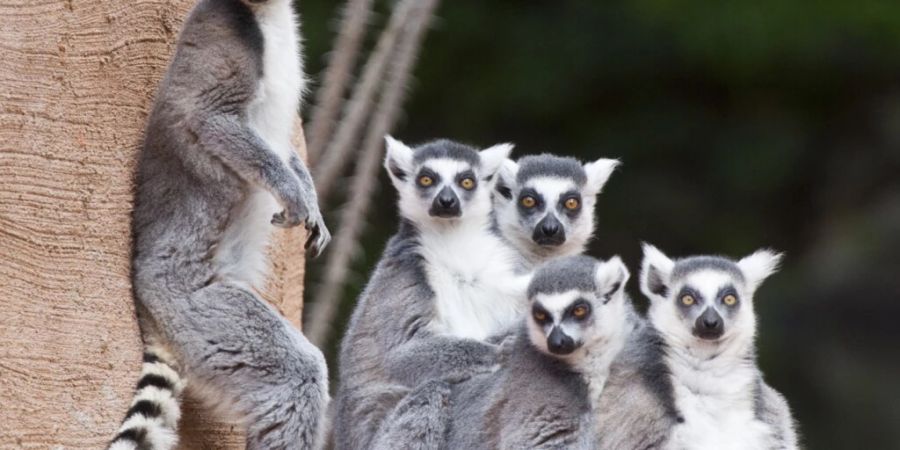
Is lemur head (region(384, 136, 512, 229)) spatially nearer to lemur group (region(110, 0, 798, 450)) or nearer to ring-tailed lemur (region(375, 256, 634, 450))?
lemur group (region(110, 0, 798, 450))

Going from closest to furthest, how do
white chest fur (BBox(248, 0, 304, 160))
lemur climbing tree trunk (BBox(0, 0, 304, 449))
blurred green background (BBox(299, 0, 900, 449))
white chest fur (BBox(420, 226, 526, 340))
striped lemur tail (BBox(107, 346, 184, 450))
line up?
lemur climbing tree trunk (BBox(0, 0, 304, 449)) < striped lemur tail (BBox(107, 346, 184, 450)) < white chest fur (BBox(248, 0, 304, 160)) < white chest fur (BBox(420, 226, 526, 340)) < blurred green background (BBox(299, 0, 900, 449))

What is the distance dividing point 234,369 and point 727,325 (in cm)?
148

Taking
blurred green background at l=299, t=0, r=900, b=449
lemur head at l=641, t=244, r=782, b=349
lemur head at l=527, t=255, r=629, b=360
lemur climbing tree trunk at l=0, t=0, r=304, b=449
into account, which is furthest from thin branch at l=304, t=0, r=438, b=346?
blurred green background at l=299, t=0, r=900, b=449

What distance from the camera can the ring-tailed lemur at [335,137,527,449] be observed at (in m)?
A: 4.96

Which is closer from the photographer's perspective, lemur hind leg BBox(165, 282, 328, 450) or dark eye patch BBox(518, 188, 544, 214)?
lemur hind leg BBox(165, 282, 328, 450)

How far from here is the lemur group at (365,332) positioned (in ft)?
14.9

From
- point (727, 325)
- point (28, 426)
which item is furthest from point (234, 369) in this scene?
point (727, 325)

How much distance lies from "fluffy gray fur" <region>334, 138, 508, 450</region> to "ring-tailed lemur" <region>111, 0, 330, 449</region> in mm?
329

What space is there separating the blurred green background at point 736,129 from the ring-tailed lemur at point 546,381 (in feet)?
19.4

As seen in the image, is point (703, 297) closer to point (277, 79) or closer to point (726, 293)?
point (726, 293)

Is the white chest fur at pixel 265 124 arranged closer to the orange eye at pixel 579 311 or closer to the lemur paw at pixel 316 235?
the lemur paw at pixel 316 235

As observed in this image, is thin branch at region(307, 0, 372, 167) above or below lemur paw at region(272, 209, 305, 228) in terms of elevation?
above

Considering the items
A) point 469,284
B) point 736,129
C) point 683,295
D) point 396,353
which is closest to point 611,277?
point 683,295

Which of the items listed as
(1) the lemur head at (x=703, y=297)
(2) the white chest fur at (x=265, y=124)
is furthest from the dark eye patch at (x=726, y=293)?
(2) the white chest fur at (x=265, y=124)
